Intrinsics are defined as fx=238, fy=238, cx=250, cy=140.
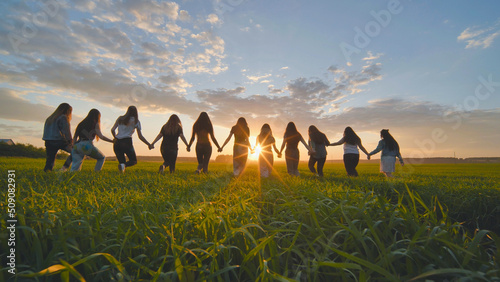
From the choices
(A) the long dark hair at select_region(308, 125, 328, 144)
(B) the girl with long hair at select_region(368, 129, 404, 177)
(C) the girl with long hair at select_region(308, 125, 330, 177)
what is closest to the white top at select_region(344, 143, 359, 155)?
(B) the girl with long hair at select_region(368, 129, 404, 177)

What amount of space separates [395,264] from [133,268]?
Result: 71.5 inches

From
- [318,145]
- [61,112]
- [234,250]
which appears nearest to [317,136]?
[318,145]

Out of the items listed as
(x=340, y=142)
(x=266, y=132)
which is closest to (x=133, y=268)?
(x=266, y=132)

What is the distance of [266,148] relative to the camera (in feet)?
34.2

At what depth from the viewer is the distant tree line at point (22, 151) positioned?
31.2 m

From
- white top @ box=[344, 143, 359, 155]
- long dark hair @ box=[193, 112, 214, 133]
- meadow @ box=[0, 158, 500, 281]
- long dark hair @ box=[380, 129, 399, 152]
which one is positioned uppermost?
long dark hair @ box=[193, 112, 214, 133]

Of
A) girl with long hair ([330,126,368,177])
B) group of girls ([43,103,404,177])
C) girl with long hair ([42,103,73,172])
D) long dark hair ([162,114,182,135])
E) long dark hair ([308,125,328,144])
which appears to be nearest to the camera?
girl with long hair ([42,103,73,172])

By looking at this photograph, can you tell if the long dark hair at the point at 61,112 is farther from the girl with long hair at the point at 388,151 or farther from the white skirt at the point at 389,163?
the white skirt at the point at 389,163

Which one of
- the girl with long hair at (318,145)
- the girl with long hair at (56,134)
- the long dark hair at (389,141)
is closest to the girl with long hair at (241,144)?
the girl with long hair at (318,145)

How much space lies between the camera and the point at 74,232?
191 cm

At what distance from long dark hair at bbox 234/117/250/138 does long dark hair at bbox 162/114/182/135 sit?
2464mm

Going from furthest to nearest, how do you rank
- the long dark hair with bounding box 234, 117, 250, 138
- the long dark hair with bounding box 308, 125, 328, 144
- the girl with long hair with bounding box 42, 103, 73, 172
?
the long dark hair with bounding box 308, 125, 328, 144 → the long dark hair with bounding box 234, 117, 250, 138 → the girl with long hair with bounding box 42, 103, 73, 172

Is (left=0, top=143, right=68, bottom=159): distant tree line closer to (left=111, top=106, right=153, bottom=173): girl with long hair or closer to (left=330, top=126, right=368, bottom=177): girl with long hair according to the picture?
(left=111, top=106, right=153, bottom=173): girl with long hair

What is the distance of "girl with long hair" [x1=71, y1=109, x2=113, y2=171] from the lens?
797cm
